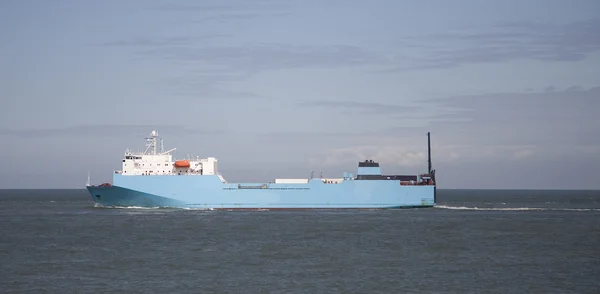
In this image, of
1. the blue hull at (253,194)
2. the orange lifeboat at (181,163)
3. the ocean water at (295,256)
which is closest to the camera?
the ocean water at (295,256)

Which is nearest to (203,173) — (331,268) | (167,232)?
(167,232)

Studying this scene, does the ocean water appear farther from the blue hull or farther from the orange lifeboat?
the orange lifeboat

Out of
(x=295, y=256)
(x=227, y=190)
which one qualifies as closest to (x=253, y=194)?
(x=227, y=190)

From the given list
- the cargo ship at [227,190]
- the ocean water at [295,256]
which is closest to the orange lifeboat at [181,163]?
the cargo ship at [227,190]

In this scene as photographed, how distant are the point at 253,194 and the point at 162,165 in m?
8.20

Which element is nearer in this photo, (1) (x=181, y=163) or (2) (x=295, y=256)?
(2) (x=295, y=256)

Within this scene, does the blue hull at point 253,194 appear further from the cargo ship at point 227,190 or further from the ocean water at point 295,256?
the ocean water at point 295,256

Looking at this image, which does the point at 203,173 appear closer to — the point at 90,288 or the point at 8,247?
the point at 8,247

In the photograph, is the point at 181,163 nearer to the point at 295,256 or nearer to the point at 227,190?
the point at 227,190

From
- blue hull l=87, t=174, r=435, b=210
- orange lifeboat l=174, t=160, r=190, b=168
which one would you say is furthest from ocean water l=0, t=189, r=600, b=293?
orange lifeboat l=174, t=160, r=190, b=168

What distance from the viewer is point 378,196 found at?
6725cm

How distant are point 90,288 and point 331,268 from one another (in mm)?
9432

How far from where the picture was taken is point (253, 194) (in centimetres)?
6381

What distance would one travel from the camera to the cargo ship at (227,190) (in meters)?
61.4
